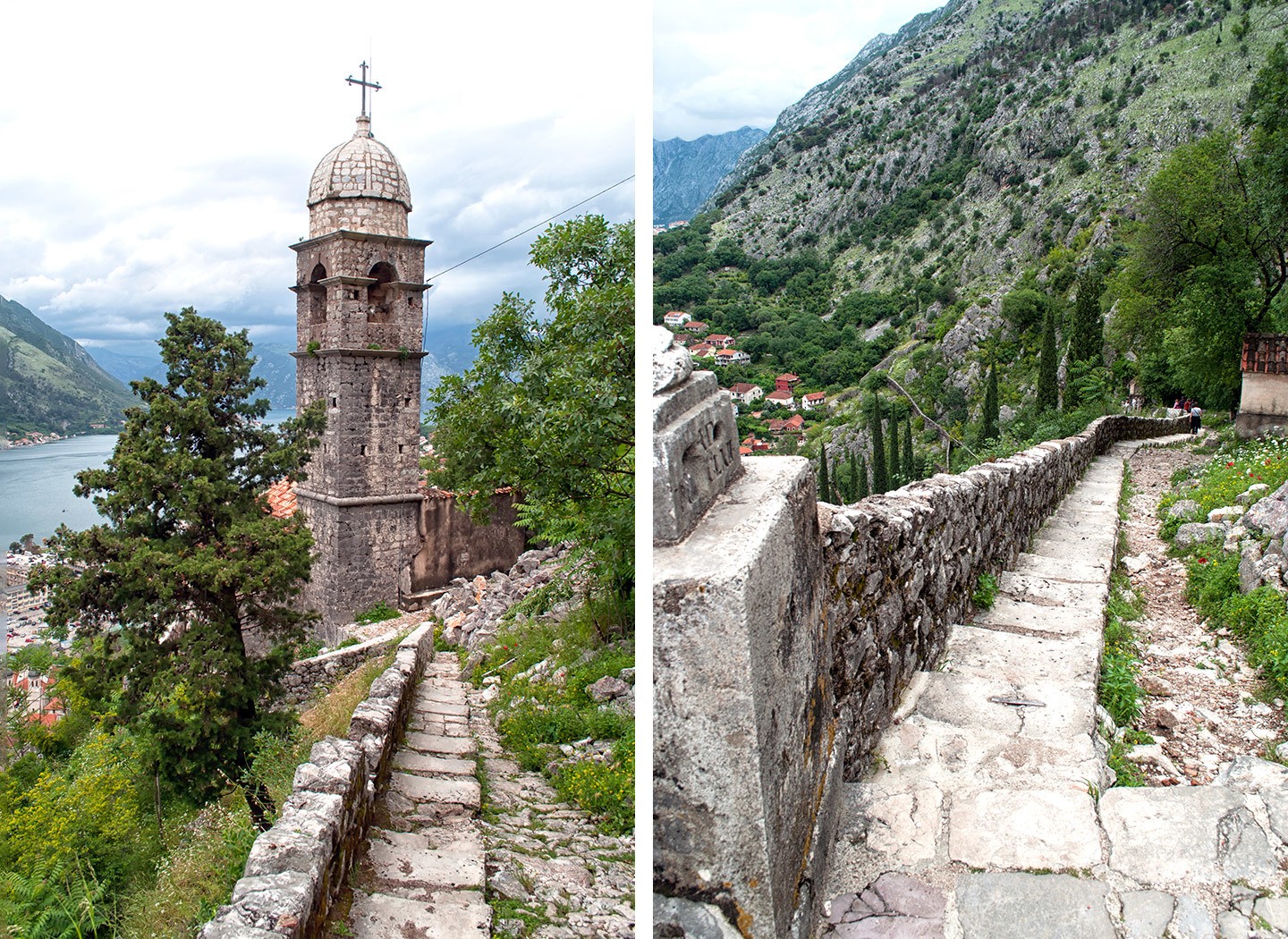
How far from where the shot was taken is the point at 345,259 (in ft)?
37.8

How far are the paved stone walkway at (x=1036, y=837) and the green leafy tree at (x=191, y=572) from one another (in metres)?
5.17

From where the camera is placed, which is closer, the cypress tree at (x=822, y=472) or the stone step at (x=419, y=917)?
the stone step at (x=419, y=917)

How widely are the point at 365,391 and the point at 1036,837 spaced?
1184cm

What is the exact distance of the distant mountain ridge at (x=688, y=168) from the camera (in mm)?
1476

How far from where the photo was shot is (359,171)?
11.2 m

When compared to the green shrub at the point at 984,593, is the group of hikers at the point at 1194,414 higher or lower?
higher

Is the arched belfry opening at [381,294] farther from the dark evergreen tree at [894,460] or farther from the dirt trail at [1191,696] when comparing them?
the dark evergreen tree at [894,460]

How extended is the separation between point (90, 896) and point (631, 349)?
3774mm

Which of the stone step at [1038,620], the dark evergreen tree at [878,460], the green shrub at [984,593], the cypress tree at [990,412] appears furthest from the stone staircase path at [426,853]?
the cypress tree at [990,412]

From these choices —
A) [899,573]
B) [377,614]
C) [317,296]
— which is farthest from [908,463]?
[899,573]

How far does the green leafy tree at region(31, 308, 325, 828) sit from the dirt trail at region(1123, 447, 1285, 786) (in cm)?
563

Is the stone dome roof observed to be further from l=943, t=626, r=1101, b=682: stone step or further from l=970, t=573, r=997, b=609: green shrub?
l=943, t=626, r=1101, b=682: stone step

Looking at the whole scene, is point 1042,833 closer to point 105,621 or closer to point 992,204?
point 105,621

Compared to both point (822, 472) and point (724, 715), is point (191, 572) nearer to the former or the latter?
point (724, 715)
